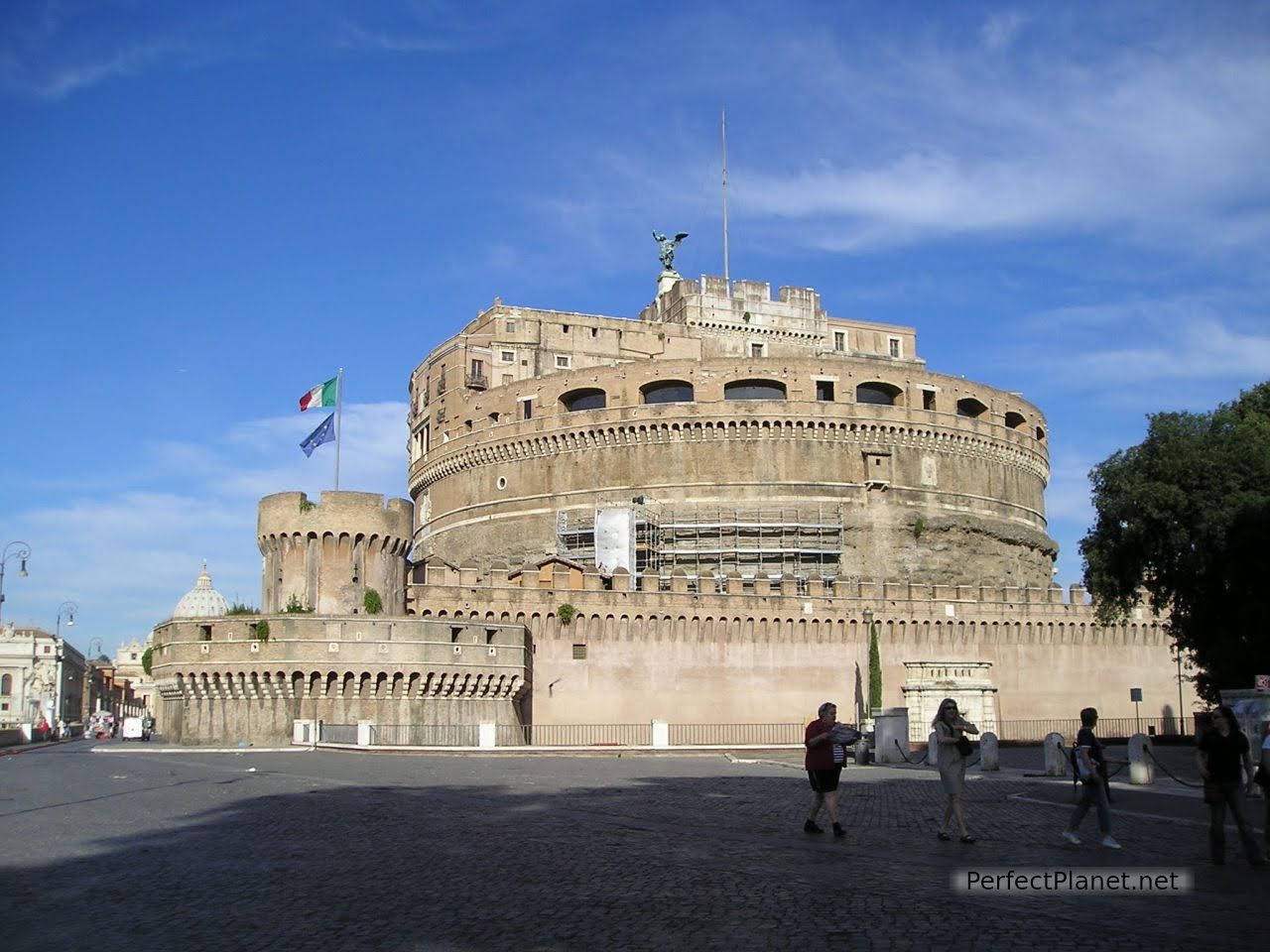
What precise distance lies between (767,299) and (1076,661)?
29627mm

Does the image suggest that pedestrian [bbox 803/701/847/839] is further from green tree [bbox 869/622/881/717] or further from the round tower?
green tree [bbox 869/622/881/717]

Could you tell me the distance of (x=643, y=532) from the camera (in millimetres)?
60562

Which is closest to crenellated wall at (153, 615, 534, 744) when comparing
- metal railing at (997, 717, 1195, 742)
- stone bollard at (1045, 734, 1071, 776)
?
stone bollard at (1045, 734, 1071, 776)

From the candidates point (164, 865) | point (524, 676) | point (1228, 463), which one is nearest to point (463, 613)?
point (524, 676)

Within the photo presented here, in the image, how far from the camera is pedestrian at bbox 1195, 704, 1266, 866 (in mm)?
12203

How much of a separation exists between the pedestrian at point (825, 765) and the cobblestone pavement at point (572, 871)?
0.41m

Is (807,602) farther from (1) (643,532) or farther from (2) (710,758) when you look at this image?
(2) (710,758)

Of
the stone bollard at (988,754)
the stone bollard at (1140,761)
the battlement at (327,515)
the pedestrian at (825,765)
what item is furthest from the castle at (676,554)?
the pedestrian at (825,765)

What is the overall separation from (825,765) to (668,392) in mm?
51254

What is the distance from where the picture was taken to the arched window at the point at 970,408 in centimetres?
6706

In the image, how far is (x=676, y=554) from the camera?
60469 millimetres

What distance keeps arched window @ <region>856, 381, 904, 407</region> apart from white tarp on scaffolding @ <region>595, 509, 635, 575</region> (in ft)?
47.2

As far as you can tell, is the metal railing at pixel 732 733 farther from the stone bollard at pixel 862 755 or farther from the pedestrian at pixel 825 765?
the pedestrian at pixel 825 765

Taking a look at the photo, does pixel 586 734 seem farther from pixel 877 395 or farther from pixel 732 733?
pixel 877 395
